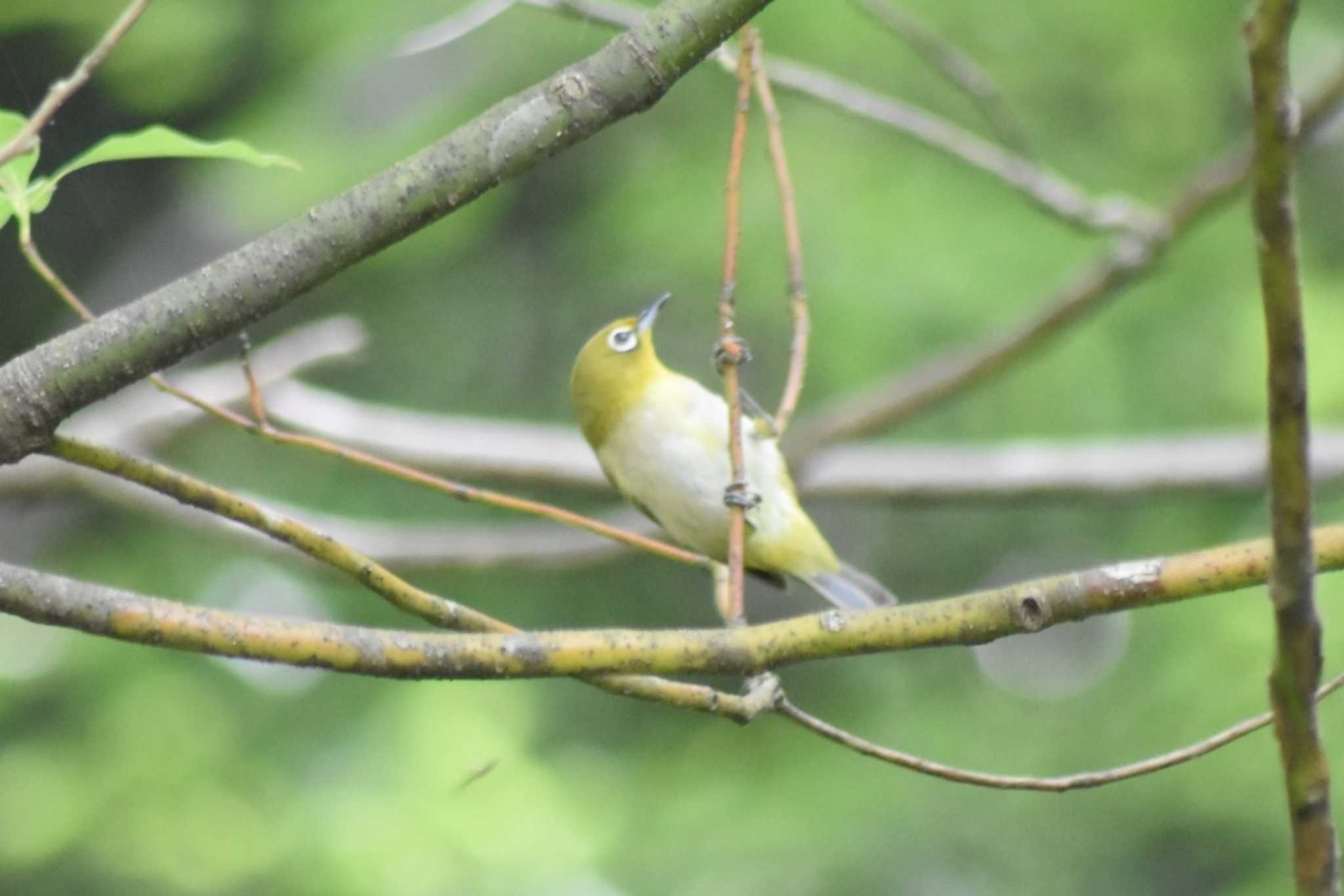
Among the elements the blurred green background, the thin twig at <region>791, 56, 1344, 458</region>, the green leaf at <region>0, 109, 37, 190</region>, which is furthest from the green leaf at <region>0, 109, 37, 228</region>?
the thin twig at <region>791, 56, 1344, 458</region>

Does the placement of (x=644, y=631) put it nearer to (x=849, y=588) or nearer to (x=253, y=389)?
(x=253, y=389)

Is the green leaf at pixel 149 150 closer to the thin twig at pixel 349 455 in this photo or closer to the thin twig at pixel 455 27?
the thin twig at pixel 349 455

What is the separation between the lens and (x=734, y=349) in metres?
1.88

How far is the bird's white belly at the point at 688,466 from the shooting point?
3.13m

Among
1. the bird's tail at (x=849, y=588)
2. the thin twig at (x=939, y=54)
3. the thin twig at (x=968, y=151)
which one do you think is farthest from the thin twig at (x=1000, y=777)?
the thin twig at (x=968, y=151)

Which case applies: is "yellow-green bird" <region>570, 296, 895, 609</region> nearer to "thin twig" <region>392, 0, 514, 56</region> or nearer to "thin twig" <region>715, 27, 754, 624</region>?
"thin twig" <region>392, 0, 514, 56</region>

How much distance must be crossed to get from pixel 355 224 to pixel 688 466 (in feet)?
6.27

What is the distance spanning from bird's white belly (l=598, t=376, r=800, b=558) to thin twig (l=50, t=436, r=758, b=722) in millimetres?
1667

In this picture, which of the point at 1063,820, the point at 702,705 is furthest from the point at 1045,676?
the point at 702,705

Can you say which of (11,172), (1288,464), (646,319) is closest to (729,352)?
(11,172)

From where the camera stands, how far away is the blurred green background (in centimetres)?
421

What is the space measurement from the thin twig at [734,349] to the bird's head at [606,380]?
1.27 m

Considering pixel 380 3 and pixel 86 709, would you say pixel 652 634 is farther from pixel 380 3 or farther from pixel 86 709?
pixel 86 709

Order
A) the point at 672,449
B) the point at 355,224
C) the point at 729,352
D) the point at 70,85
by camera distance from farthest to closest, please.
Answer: the point at 672,449 → the point at 729,352 → the point at 355,224 → the point at 70,85
